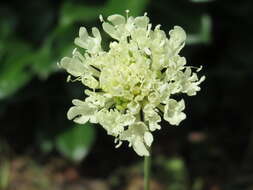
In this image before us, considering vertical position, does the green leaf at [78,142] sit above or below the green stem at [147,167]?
below

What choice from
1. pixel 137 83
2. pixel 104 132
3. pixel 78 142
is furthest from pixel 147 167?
pixel 104 132

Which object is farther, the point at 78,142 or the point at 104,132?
the point at 104,132

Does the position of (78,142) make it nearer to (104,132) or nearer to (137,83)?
(104,132)

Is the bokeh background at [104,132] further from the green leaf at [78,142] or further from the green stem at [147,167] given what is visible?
the green stem at [147,167]

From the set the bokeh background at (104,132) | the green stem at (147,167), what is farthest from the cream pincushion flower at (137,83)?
the bokeh background at (104,132)

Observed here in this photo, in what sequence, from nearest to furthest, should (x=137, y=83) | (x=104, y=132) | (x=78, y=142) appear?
1. (x=137, y=83)
2. (x=78, y=142)
3. (x=104, y=132)

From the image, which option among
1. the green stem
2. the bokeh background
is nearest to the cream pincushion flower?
the green stem

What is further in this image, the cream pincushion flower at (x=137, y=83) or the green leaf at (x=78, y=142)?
the green leaf at (x=78, y=142)
